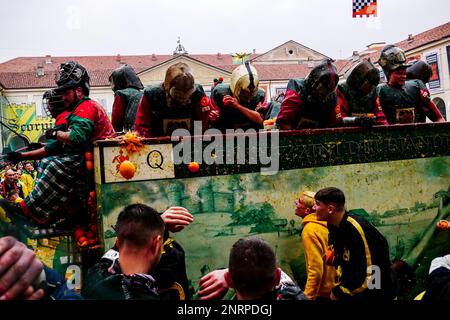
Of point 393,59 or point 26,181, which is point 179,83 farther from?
point 26,181

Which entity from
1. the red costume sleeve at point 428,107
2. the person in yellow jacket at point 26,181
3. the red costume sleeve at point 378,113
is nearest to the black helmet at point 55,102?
the red costume sleeve at point 378,113

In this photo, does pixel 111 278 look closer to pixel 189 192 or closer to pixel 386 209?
pixel 189 192

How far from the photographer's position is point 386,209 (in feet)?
13.1

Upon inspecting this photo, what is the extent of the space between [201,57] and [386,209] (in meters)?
37.5

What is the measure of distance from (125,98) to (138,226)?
12.6 ft

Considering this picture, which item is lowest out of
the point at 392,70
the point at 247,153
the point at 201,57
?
the point at 247,153

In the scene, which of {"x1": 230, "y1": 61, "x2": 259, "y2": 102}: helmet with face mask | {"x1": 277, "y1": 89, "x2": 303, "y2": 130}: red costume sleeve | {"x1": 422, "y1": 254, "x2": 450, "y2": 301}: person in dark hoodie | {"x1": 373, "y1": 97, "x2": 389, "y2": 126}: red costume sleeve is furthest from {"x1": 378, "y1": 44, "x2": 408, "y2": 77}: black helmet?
{"x1": 422, "y1": 254, "x2": 450, "y2": 301}: person in dark hoodie

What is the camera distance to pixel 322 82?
4270mm

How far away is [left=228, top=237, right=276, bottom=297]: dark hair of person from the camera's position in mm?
2093

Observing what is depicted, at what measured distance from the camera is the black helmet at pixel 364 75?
15.4ft

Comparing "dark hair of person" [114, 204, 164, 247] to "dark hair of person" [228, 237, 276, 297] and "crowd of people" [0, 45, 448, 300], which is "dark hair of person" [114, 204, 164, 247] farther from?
"dark hair of person" [228, 237, 276, 297]

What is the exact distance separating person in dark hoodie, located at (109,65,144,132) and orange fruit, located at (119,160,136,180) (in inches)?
92.0
